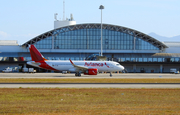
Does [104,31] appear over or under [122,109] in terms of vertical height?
over

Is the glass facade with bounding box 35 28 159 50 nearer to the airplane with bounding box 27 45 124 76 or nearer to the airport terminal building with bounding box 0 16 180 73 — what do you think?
the airport terminal building with bounding box 0 16 180 73

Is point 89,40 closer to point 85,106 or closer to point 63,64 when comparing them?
point 63,64

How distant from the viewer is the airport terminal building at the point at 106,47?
94500 millimetres

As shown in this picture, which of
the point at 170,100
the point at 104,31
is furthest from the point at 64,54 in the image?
the point at 170,100

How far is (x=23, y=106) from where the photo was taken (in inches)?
699

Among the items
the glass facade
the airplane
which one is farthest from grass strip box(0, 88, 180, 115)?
the glass facade

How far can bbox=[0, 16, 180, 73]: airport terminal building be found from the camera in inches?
3720

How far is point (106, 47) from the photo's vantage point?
97.9m

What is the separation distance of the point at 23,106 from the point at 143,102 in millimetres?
8798

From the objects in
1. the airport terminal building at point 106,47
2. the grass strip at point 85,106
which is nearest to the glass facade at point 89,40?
the airport terminal building at point 106,47

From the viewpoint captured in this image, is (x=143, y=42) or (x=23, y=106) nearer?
(x=23, y=106)

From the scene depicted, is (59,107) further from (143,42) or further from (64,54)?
(143,42)

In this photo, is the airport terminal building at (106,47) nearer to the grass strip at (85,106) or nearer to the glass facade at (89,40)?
the glass facade at (89,40)

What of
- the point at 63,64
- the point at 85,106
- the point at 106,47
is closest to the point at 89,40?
the point at 106,47
